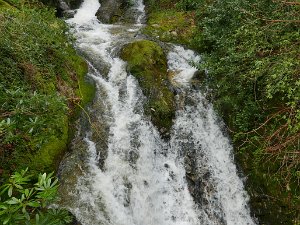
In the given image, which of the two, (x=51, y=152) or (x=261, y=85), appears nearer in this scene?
(x=51, y=152)

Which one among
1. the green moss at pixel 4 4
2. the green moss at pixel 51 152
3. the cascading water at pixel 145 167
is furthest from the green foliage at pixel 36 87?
the green moss at pixel 4 4

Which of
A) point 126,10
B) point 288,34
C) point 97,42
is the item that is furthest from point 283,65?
point 126,10

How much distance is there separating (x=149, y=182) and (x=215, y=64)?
12.6 ft

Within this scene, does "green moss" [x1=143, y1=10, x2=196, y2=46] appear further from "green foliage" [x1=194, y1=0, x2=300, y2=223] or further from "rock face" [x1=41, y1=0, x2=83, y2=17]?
"rock face" [x1=41, y1=0, x2=83, y2=17]

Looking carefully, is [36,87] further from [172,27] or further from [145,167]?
[172,27]

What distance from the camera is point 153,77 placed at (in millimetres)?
9727

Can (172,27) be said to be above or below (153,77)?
above

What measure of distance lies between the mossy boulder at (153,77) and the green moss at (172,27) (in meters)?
1.47

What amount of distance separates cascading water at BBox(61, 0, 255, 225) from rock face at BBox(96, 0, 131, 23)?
7.03m

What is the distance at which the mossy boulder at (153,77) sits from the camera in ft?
28.5

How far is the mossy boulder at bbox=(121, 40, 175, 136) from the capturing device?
8.68m

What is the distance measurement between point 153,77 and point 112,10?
28.4 ft

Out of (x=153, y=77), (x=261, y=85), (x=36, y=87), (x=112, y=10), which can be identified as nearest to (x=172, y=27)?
(x=153, y=77)

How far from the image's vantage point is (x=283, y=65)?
20.9ft
